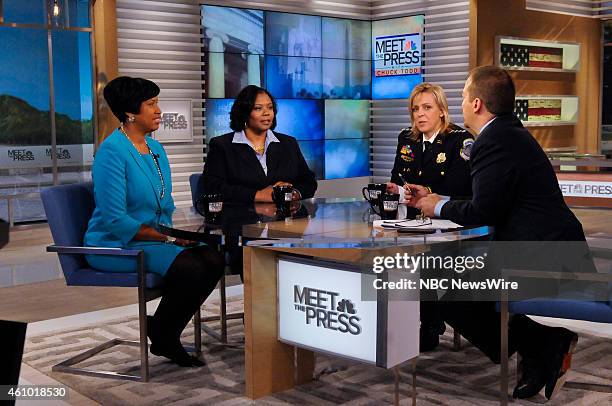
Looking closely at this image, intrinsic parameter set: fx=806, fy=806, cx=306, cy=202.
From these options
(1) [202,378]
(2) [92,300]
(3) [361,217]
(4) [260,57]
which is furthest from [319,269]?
(4) [260,57]

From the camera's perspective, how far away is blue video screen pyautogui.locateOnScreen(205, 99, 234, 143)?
28.2ft

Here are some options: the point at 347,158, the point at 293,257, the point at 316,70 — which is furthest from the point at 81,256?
the point at 347,158

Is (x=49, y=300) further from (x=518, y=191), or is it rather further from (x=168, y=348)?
(x=518, y=191)

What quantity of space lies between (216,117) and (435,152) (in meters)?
5.10

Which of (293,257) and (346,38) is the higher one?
(346,38)

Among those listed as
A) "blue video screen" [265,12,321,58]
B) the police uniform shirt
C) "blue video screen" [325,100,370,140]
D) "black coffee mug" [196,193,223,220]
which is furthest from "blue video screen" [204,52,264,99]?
"black coffee mug" [196,193,223,220]

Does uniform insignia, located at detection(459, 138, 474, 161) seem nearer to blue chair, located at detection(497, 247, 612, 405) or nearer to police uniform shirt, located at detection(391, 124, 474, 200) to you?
police uniform shirt, located at detection(391, 124, 474, 200)

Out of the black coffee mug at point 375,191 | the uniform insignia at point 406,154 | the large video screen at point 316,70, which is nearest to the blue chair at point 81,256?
the black coffee mug at point 375,191

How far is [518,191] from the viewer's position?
9.65ft

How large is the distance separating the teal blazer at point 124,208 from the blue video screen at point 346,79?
21.0ft

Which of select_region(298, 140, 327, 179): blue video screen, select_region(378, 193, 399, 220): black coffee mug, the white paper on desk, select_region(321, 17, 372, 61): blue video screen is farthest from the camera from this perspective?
select_region(321, 17, 372, 61): blue video screen

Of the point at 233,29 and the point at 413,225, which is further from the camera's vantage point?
the point at 233,29

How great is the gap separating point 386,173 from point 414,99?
6.35 m

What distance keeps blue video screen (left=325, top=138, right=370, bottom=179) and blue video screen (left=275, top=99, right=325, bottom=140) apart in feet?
0.84
